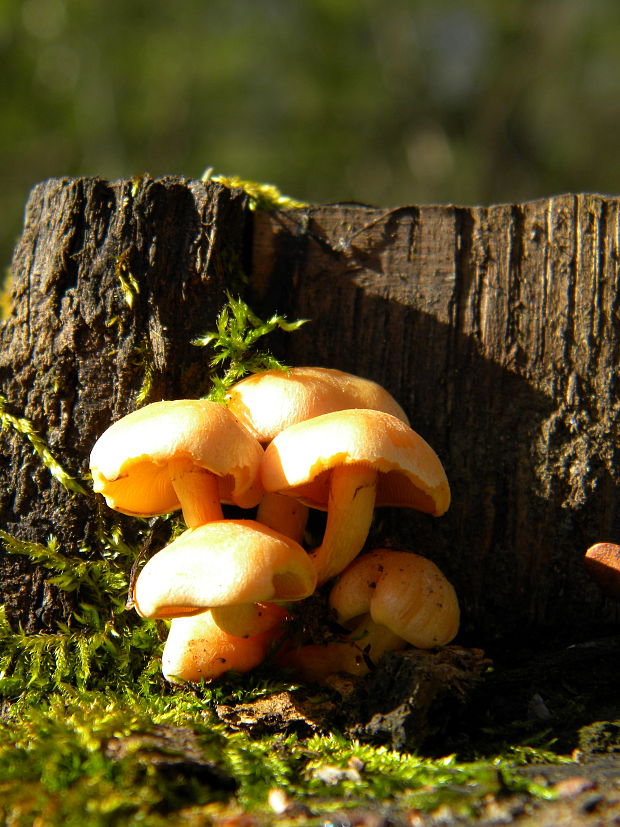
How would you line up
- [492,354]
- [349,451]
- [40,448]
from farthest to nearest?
[492,354] → [40,448] → [349,451]

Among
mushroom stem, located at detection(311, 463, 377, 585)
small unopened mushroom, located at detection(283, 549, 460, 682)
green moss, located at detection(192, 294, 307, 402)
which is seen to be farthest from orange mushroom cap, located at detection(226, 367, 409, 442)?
small unopened mushroom, located at detection(283, 549, 460, 682)

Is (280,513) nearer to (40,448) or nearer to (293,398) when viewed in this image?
(293,398)

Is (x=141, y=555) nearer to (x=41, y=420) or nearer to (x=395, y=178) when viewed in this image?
(x=41, y=420)

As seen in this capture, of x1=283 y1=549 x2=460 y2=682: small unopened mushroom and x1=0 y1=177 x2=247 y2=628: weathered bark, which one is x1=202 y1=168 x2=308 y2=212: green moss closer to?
x1=0 y1=177 x2=247 y2=628: weathered bark

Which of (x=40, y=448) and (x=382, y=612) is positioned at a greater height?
(x=40, y=448)

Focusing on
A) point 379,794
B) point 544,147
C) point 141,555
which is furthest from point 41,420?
point 544,147

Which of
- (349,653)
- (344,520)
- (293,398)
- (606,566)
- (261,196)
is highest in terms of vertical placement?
(261,196)

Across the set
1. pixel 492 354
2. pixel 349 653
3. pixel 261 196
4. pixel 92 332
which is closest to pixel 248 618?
pixel 349 653
